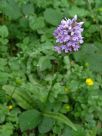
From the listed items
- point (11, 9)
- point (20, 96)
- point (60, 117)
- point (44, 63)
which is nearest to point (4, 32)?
point (11, 9)

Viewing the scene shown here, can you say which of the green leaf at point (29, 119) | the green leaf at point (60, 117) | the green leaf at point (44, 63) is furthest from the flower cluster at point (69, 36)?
the green leaf at point (44, 63)

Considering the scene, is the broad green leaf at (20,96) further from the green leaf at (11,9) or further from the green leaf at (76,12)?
the green leaf at (76,12)

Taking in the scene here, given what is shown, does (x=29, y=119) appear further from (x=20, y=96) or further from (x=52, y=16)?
(x=52, y=16)

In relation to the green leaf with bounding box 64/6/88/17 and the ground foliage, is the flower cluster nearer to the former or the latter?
the ground foliage

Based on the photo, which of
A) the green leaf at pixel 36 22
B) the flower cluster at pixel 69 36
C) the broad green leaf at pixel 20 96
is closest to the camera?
the flower cluster at pixel 69 36

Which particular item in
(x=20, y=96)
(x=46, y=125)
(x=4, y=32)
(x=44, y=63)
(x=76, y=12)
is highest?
(x=76, y=12)

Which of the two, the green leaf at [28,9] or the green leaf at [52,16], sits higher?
the green leaf at [28,9]

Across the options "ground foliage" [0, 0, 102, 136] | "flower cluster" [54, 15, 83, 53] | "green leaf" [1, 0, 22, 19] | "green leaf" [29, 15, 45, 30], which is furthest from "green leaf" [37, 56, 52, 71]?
"flower cluster" [54, 15, 83, 53]
